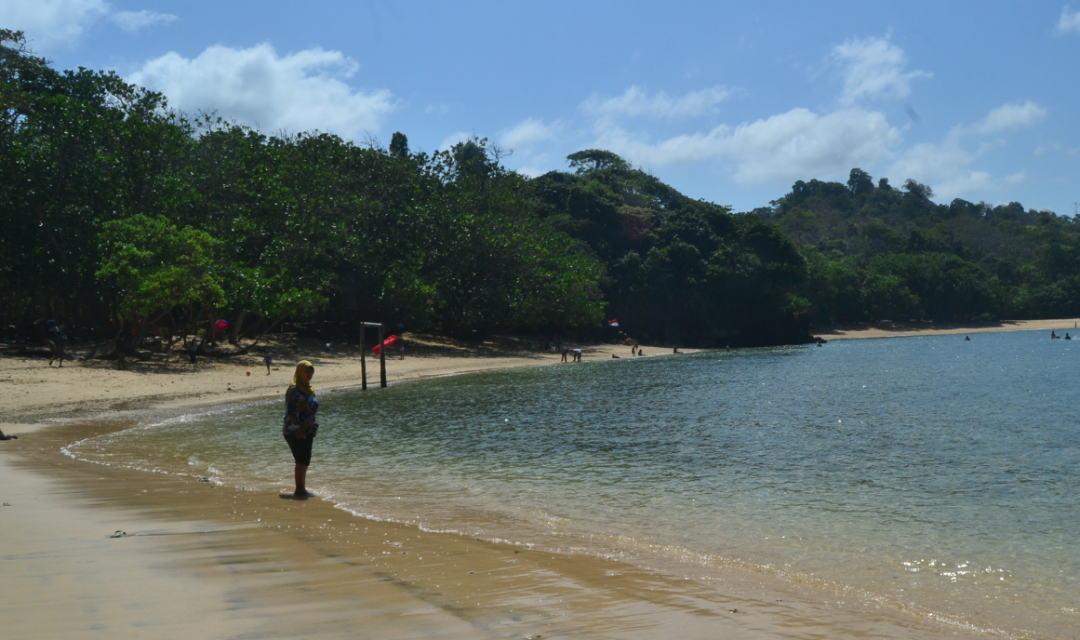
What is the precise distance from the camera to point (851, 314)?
88.3 metres

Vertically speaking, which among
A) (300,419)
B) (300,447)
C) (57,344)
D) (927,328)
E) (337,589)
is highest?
(57,344)

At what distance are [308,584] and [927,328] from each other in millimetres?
96933

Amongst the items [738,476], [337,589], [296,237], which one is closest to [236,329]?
[296,237]

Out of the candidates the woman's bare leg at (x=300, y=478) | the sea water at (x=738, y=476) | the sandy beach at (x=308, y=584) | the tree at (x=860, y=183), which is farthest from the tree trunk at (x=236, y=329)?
the tree at (x=860, y=183)

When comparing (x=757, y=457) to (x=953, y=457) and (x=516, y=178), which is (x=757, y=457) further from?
(x=516, y=178)

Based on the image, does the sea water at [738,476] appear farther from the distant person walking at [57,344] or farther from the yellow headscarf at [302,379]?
the distant person walking at [57,344]

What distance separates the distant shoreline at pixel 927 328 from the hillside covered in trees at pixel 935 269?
1.04 m

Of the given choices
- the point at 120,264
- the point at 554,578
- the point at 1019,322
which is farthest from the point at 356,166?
the point at 1019,322

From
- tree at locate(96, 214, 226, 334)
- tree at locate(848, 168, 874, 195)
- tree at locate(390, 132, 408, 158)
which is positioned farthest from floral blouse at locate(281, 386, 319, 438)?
tree at locate(848, 168, 874, 195)

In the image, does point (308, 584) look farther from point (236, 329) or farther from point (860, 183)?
point (860, 183)

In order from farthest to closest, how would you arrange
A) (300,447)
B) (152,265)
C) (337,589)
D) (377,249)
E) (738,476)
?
(377,249) < (152,265) < (738,476) < (300,447) < (337,589)

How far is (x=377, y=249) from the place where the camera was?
4534cm

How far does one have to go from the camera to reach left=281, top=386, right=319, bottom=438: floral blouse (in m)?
10.1

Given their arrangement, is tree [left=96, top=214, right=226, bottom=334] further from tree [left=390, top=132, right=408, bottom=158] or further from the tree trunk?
tree [left=390, top=132, right=408, bottom=158]
